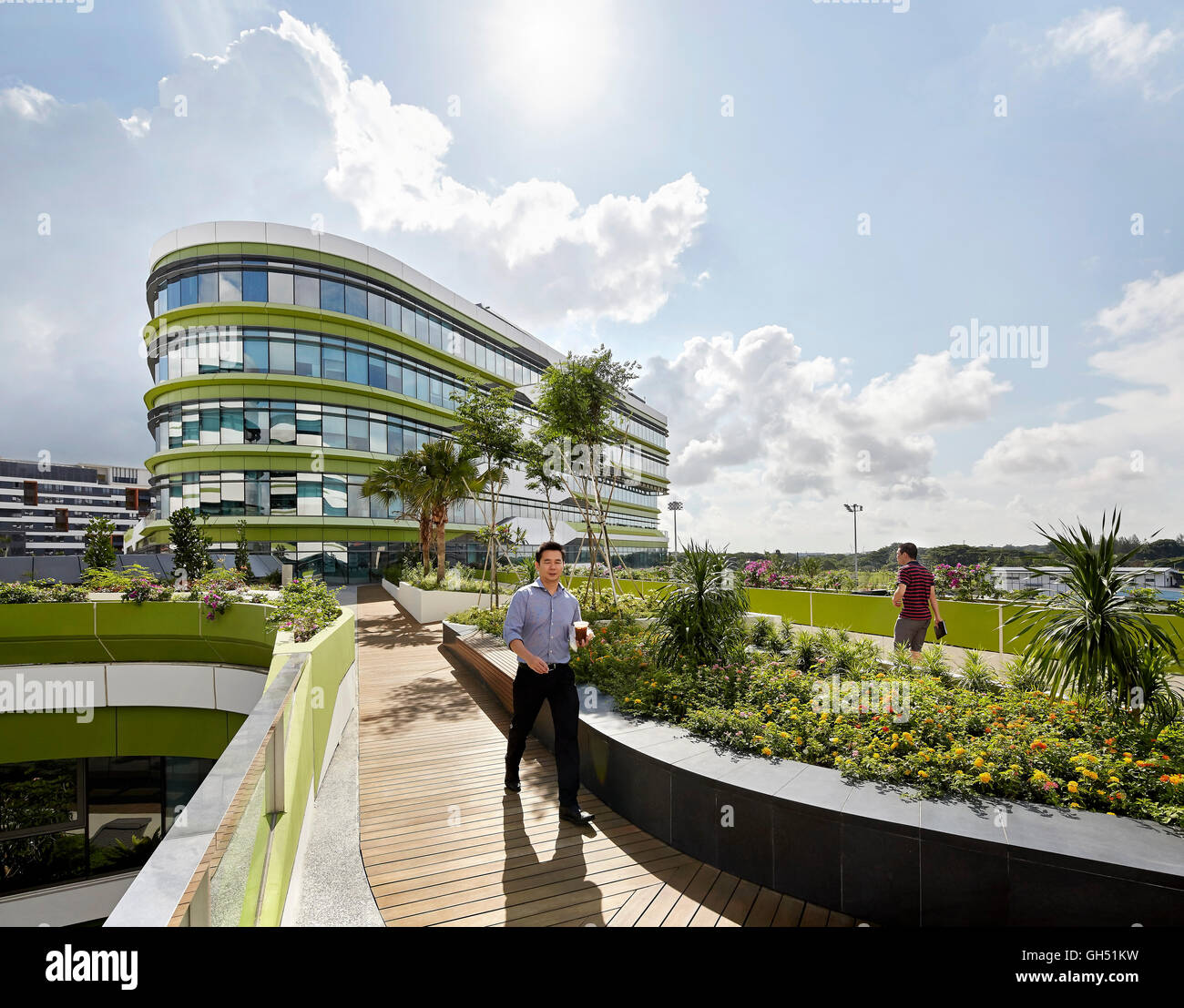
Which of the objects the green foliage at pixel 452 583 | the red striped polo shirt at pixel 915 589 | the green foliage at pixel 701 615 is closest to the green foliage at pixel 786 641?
the green foliage at pixel 701 615

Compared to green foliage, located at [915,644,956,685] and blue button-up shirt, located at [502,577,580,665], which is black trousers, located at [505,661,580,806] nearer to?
blue button-up shirt, located at [502,577,580,665]

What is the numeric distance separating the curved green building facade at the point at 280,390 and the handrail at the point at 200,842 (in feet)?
84.8

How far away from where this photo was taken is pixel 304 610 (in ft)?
29.2

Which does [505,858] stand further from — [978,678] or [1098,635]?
[978,678]

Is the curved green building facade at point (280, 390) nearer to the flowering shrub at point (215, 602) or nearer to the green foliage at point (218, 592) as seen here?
the green foliage at point (218, 592)

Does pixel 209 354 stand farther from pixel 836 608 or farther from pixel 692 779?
pixel 692 779

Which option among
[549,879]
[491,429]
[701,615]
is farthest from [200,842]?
[491,429]

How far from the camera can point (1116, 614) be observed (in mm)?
4547

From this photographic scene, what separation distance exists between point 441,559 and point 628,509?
140ft

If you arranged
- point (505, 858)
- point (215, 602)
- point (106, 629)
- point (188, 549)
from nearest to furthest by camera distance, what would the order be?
point (505, 858)
point (215, 602)
point (106, 629)
point (188, 549)

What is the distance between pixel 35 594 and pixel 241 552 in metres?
16.1

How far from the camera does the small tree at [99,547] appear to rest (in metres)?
20.4
